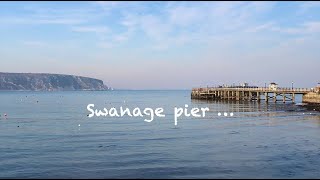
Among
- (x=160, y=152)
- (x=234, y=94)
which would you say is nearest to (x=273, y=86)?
(x=234, y=94)

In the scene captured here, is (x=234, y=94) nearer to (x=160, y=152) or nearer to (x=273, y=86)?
(x=273, y=86)

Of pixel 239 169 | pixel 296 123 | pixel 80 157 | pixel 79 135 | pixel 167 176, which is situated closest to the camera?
pixel 167 176

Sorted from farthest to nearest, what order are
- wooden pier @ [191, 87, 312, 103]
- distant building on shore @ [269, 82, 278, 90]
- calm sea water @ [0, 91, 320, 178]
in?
1. wooden pier @ [191, 87, 312, 103]
2. distant building on shore @ [269, 82, 278, 90]
3. calm sea water @ [0, 91, 320, 178]

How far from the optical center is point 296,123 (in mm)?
48531

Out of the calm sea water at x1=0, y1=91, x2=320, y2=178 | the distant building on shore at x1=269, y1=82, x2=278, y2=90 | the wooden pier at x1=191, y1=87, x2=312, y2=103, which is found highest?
the distant building on shore at x1=269, y1=82, x2=278, y2=90

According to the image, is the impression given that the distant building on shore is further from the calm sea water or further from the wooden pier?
the calm sea water

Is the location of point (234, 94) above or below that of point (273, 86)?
below

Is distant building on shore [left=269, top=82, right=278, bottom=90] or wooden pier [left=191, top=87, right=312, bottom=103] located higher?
distant building on shore [left=269, top=82, right=278, bottom=90]

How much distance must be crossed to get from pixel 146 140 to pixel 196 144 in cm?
439

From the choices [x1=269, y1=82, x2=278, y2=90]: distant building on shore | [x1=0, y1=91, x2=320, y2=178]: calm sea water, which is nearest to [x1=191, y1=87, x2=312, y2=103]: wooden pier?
[x1=269, y1=82, x2=278, y2=90]: distant building on shore

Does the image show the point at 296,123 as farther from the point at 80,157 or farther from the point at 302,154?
the point at 80,157

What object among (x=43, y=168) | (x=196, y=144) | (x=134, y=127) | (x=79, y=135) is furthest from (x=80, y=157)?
(x=134, y=127)

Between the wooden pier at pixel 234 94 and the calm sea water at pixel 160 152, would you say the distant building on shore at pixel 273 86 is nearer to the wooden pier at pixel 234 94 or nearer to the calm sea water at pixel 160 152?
A: the wooden pier at pixel 234 94

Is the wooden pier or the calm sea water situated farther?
the wooden pier
